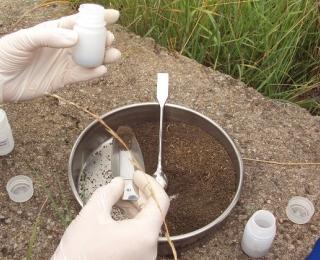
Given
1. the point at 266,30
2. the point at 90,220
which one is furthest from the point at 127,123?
the point at 266,30

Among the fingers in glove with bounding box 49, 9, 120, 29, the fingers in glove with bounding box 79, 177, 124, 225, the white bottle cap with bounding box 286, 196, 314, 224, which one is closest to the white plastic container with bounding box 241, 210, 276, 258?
the white bottle cap with bounding box 286, 196, 314, 224

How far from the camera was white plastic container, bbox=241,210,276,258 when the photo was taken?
4.81ft

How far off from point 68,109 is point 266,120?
2.81 ft

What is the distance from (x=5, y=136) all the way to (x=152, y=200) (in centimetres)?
69

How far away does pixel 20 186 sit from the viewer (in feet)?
5.60

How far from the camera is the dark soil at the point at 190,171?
1.54 m

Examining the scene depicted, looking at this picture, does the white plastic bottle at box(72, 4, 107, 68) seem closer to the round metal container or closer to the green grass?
the round metal container

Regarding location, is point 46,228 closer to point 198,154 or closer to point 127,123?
point 127,123

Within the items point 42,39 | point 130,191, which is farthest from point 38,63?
point 130,191

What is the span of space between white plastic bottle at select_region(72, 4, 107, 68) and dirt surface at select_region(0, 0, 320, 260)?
46cm

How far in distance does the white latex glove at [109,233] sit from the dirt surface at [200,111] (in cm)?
31

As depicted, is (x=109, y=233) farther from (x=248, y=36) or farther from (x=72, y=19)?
(x=248, y=36)

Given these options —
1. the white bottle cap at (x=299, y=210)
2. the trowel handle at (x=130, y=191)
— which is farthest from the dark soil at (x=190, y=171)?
the white bottle cap at (x=299, y=210)

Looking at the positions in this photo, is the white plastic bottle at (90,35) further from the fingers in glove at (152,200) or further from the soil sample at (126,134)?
the fingers in glove at (152,200)
